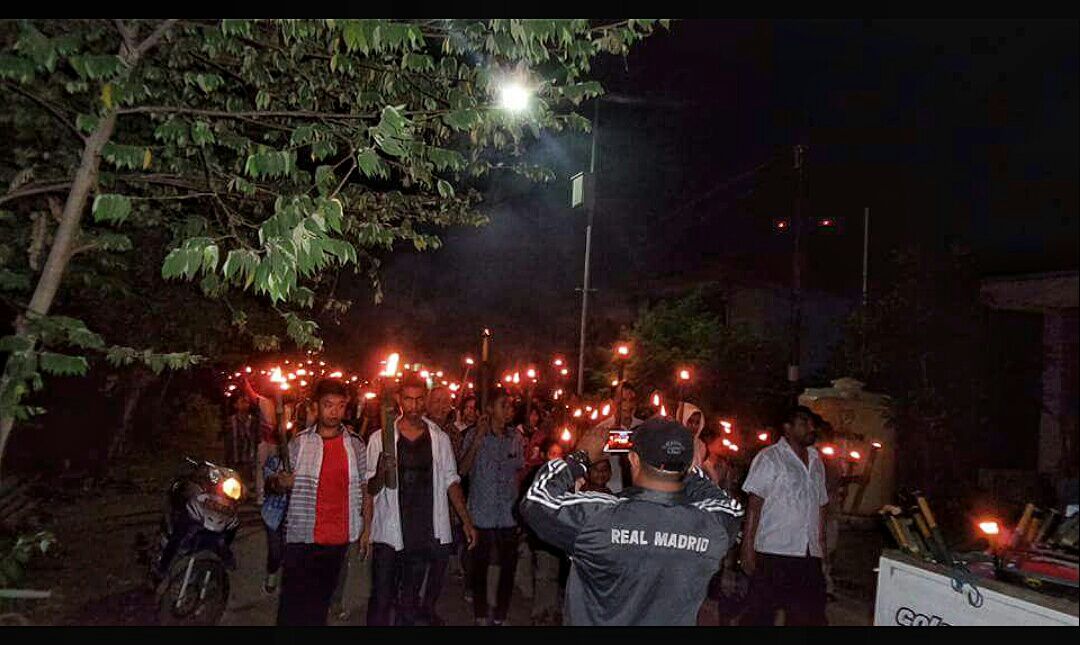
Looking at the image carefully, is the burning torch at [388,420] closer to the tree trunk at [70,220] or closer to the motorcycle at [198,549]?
the motorcycle at [198,549]

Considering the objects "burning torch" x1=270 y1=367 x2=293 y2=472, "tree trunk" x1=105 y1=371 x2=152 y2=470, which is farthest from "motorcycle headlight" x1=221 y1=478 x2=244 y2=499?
"tree trunk" x1=105 y1=371 x2=152 y2=470

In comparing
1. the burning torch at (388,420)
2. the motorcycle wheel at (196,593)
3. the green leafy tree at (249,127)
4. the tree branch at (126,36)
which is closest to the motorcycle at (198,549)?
the motorcycle wheel at (196,593)

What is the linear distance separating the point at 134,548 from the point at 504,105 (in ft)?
25.9

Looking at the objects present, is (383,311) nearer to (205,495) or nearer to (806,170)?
(806,170)

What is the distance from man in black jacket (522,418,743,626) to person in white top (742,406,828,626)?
8.67ft

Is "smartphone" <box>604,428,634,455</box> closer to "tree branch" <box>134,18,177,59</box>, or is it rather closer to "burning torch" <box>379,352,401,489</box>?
"burning torch" <box>379,352,401,489</box>

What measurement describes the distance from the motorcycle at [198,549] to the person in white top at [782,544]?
4.19 meters

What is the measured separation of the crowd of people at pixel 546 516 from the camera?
3541 millimetres

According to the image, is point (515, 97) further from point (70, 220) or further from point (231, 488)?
point (231, 488)

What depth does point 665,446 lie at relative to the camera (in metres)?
3.55

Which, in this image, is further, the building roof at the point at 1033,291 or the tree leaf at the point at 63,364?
the building roof at the point at 1033,291

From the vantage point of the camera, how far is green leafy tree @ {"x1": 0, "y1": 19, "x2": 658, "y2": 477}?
3.69 metres

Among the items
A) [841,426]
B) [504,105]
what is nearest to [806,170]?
[841,426]

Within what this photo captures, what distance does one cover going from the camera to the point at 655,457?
11.6 feet
